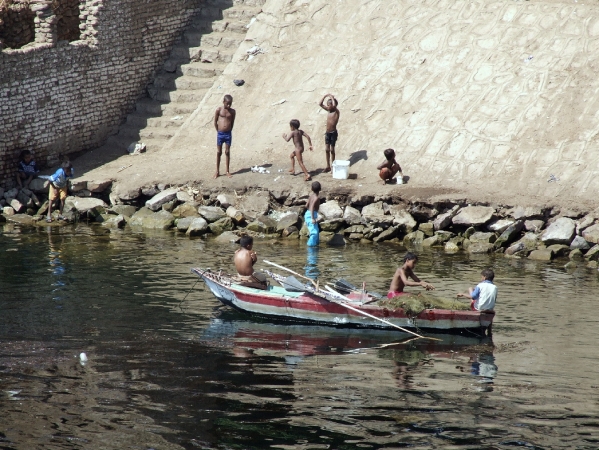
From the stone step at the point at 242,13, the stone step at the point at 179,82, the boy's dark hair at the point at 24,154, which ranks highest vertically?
the stone step at the point at 242,13

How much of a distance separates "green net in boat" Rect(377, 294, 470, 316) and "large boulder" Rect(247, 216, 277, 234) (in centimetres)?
662

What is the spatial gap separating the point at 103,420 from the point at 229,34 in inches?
670

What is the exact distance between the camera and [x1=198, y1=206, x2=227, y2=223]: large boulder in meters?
21.4

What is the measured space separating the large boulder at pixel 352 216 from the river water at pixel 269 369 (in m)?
2.59

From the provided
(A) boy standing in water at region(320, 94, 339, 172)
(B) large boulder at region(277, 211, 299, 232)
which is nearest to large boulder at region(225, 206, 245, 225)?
(B) large boulder at region(277, 211, 299, 232)

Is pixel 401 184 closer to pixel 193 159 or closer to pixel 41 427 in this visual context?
pixel 193 159

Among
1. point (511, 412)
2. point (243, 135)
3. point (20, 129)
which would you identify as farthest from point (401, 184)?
point (511, 412)

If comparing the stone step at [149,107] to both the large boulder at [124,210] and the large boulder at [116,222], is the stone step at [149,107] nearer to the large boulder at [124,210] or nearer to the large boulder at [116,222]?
the large boulder at [124,210]

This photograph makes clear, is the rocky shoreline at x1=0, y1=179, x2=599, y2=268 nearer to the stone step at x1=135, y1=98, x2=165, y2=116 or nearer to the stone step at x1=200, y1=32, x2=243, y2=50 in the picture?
the stone step at x1=135, y1=98, x2=165, y2=116

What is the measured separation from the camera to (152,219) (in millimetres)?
21641

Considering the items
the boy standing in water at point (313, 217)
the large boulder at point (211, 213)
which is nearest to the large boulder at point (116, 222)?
the large boulder at point (211, 213)

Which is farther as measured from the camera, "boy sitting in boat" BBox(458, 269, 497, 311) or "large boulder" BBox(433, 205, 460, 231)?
"large boulder" BBox(433, 205, 460, 231)

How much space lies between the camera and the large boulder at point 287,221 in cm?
2098

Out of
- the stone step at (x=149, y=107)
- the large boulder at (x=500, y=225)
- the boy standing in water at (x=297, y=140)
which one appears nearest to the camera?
the large boulder at (x=500, y=225)
